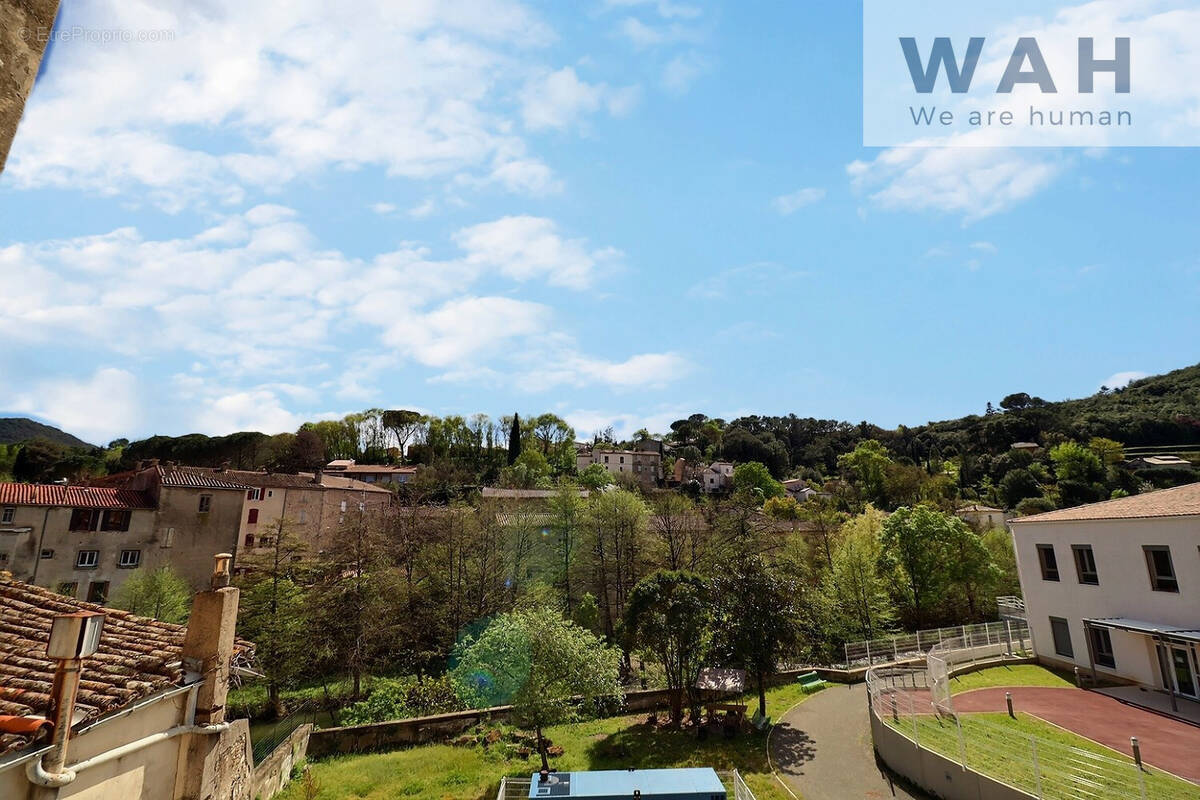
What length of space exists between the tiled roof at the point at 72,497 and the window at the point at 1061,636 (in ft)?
160

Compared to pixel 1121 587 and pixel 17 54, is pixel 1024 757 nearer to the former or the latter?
pixel 1121 587

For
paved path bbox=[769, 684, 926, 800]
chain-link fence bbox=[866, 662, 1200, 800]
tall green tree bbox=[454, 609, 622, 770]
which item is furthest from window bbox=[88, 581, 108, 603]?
chain-link fence bbox=[866, 662, 1200, 800]

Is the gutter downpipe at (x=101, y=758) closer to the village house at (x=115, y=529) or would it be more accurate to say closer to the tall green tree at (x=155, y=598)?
the tall green tree at (x=155, y=598)

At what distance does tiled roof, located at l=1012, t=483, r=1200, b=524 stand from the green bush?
27.0 m

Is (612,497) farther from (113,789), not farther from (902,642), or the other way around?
(113,789)

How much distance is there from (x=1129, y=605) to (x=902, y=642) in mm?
9459

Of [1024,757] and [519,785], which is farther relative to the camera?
[519,785]

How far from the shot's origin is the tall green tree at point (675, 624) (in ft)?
69.1

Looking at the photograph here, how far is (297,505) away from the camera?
49.2 m

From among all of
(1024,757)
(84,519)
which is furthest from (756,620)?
(84,519)

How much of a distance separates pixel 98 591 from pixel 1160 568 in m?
51.0

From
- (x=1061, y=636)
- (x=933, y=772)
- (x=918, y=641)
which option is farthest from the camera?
(x=918, y=641)

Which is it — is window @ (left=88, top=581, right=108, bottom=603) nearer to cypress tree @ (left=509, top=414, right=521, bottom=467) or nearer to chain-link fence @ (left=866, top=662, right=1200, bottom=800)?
chain-link fence @ (left=866, top=662, right=1200, bottom=800)

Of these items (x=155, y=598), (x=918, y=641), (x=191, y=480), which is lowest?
(x=918, y=641)
